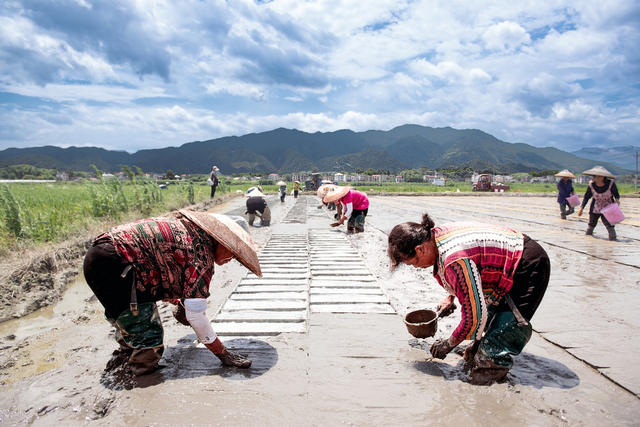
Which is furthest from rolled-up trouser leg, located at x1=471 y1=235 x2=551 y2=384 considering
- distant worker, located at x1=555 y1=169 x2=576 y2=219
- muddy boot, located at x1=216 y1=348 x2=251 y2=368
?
distant worker, located at x1=555 y1=169 x2=576 y2=219

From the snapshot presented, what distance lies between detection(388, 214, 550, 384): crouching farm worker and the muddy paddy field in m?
0.26

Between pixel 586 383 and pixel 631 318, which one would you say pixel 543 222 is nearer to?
pixel 631 318

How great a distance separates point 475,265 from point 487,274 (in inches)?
6.1

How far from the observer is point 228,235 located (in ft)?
7.81

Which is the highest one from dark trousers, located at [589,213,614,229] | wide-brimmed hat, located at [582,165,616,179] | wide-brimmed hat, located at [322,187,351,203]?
wide-brimmed hat, located at [582,165,616,179]

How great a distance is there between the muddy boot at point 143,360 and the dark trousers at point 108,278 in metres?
0.27

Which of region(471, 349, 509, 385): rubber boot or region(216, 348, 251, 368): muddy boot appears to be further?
region(216, 348, 251, 368): muddy boot

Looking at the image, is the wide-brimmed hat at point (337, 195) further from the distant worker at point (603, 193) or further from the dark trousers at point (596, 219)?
the dark trousers at point (596, 219)

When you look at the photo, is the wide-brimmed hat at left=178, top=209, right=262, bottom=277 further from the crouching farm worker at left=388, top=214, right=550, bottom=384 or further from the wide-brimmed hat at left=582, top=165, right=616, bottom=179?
the wide-brimmed hat at left=582, top=165, right=616, bottom=179

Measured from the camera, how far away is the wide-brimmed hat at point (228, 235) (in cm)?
233

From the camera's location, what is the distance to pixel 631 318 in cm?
332

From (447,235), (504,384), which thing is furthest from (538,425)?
(447,235)

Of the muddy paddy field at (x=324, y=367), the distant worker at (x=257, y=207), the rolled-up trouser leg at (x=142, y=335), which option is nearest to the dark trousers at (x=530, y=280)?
the muddy paddy field at (x=324, y=367)

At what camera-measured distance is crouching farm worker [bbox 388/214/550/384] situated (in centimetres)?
209
